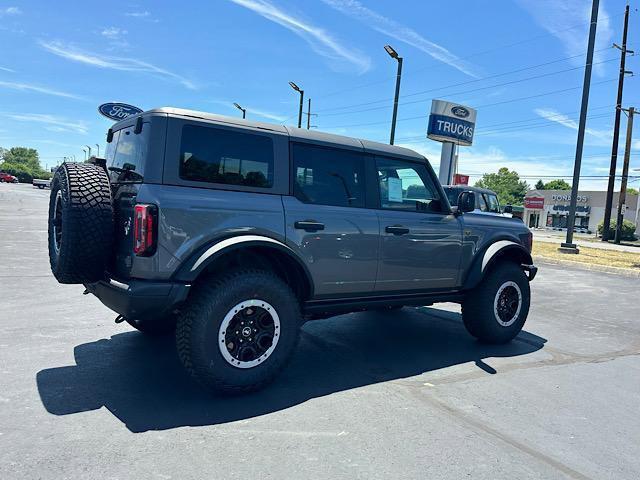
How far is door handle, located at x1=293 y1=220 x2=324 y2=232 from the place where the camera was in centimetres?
394

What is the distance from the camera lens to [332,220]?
13.6 ft

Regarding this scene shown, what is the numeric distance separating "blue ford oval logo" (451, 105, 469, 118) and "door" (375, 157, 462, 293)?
1859cm

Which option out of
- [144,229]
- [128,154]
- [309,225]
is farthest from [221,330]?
[128,154]

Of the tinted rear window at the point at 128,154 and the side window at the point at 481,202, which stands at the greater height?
the side window at the point at 481,202

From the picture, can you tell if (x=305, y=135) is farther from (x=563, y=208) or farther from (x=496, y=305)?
(x=563, y=208)

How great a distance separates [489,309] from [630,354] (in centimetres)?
173

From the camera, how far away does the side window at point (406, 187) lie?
4.70 metres

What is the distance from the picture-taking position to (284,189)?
3.99 metres

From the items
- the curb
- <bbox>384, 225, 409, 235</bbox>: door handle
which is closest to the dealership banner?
the curb

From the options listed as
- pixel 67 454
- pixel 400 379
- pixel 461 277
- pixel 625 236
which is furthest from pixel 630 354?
pixel 625 236

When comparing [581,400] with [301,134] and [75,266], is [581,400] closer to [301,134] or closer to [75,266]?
[301,134]

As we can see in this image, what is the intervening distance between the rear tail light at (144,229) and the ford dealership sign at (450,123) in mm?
20040

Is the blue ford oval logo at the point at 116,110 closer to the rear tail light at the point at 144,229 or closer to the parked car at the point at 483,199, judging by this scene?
the parked car at the point at 483,199

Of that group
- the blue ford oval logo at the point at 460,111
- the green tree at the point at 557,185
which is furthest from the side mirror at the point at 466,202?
the green tree at the point at 557,185
